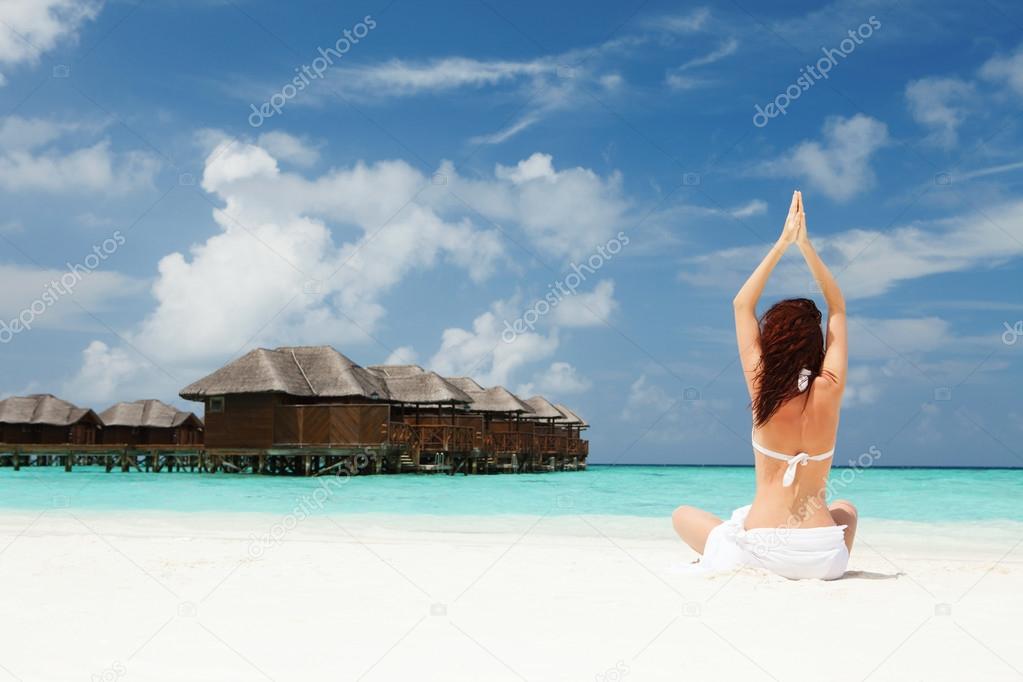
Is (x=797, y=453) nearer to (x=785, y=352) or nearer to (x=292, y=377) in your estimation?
(x=785, y=352)

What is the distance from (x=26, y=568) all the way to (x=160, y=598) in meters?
1.98

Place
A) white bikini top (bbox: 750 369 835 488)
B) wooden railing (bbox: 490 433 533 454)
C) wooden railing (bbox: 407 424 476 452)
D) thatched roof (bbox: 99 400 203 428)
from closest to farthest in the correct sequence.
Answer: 1. white bikini top (bbox: 750 369 835 488)
2. wooden railing (bbox: 407 424 476 452)
3. wooden railing (bbox: 490 433 533 454)
4. thatched roof (bbox: 99 400 203 428)

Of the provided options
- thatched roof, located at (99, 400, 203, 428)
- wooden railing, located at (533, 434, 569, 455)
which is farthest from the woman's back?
thatched roof, located at (99, 400, 203, 428)

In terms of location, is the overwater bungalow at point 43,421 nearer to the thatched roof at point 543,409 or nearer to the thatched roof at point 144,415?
the thatched roof at point 144,415

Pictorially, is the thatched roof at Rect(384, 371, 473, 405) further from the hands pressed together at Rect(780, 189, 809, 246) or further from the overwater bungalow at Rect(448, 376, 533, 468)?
the hands pressed together at Rect(780, 189, 809, 246)

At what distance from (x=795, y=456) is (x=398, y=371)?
36.6 meters

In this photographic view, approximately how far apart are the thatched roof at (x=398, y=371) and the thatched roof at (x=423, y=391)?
39cm

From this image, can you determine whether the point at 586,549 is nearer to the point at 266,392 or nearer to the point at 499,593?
the point at 499,593

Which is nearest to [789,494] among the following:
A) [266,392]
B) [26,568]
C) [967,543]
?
[26,568]

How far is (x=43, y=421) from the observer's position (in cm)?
5141

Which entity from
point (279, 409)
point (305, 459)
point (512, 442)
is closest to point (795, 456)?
point (279, 409)

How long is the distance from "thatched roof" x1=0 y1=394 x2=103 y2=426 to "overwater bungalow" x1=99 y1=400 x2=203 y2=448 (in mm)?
3344

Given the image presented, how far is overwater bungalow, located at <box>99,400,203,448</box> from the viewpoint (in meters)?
57.4

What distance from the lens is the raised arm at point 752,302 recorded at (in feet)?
A: 15.4
